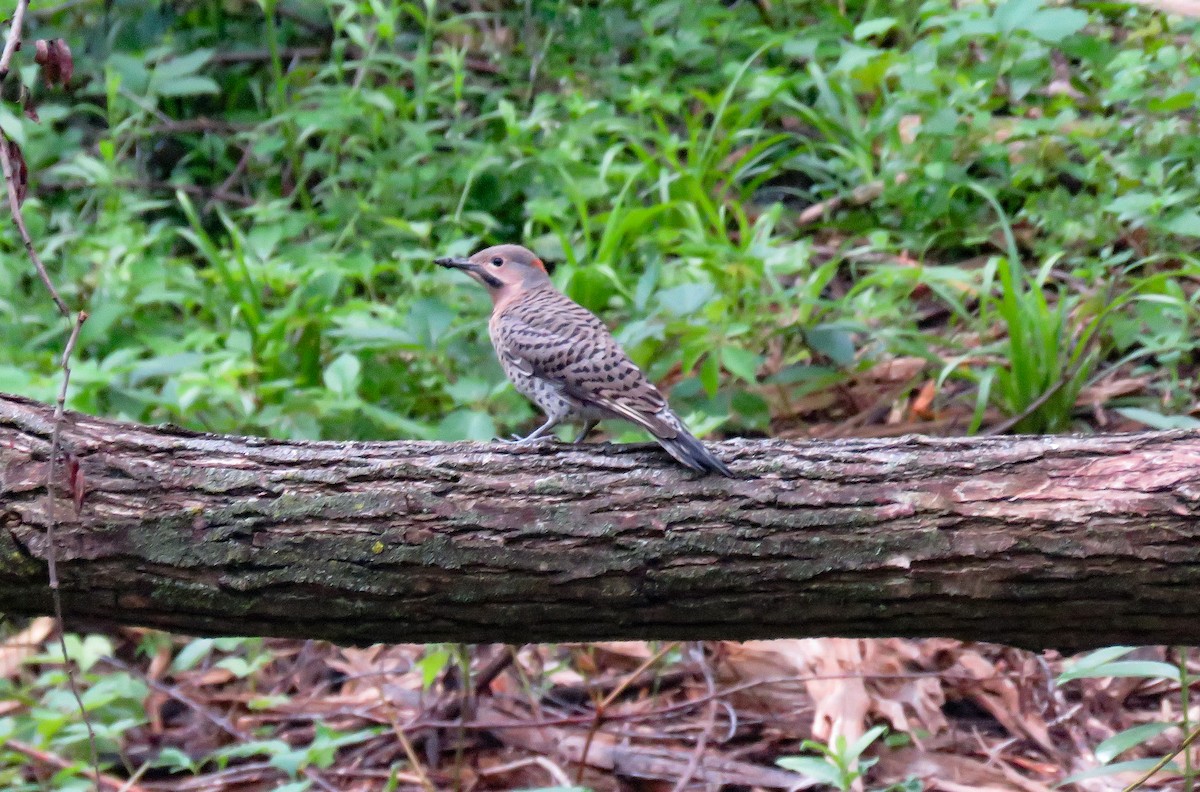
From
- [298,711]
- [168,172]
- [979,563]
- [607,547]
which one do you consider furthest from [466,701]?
[168,172]

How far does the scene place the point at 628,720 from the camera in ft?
14.9

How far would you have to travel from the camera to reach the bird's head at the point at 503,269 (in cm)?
511

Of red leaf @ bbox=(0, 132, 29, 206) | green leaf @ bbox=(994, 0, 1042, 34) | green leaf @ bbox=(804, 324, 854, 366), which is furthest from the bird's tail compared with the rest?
green leaf @ bbox=(994, 0, 1042, 34)

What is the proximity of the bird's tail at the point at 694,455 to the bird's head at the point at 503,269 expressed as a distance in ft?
7.31

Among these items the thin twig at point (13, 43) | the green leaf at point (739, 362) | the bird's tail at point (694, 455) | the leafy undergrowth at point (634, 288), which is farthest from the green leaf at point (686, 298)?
the thin twig at point (13, 43)

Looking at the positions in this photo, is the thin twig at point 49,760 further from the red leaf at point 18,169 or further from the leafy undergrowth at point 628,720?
the red leaf at point 18,169

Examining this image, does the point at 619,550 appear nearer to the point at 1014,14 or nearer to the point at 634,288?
the point at 634,288

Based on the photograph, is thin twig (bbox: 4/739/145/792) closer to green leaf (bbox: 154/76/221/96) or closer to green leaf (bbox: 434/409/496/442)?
green leaf (bbox: 434/409/496/442)

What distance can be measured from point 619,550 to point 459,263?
2636 millimetres

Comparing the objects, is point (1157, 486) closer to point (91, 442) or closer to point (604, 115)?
point (91, 442)

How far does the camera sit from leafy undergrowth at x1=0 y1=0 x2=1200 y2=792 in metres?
4.51

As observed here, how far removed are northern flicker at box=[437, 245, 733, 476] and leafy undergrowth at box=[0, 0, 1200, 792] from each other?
31 centimetres

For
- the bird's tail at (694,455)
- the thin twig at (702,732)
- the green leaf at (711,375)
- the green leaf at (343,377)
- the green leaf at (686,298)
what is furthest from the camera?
the green leaf at (711,375)

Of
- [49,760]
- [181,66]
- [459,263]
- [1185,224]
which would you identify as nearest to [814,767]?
[459,263]
